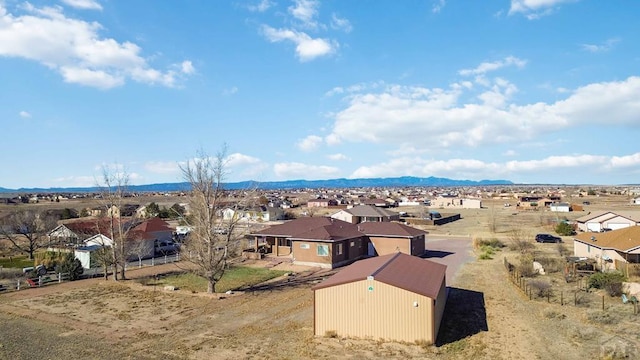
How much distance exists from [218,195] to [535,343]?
70.3 ft

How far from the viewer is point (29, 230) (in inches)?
1887

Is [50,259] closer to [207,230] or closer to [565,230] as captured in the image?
[207,230]

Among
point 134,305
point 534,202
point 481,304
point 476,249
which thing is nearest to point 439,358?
point 481,304

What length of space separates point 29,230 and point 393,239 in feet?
129

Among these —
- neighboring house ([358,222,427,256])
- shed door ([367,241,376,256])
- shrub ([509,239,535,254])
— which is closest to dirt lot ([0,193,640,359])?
A: neighboring house ([358,222,427,256])

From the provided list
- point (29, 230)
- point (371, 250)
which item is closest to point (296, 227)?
point (371, 250)

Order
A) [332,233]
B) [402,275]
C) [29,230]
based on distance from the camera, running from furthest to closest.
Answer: [29,230], [332,233], [402,275]

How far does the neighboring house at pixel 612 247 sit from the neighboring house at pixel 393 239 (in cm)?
1479

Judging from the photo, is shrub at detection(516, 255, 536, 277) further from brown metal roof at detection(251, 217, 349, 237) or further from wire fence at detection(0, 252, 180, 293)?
wire fence at detection(0, 252, 180, 293)

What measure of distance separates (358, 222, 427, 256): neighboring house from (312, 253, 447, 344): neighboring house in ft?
71.3

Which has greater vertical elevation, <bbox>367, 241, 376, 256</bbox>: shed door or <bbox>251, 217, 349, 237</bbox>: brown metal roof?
<bbox>251, 217, 349, 237</bbox>: brown metal roof

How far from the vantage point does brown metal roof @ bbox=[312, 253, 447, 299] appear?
1989cm

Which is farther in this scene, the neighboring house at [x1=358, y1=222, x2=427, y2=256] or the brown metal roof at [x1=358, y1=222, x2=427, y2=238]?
the brown metal roof at [x1=358, y1=222, x2=427, y2=238]

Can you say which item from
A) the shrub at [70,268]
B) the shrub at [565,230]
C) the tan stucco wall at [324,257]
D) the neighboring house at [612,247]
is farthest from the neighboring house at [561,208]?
the shrub at [70,268]
